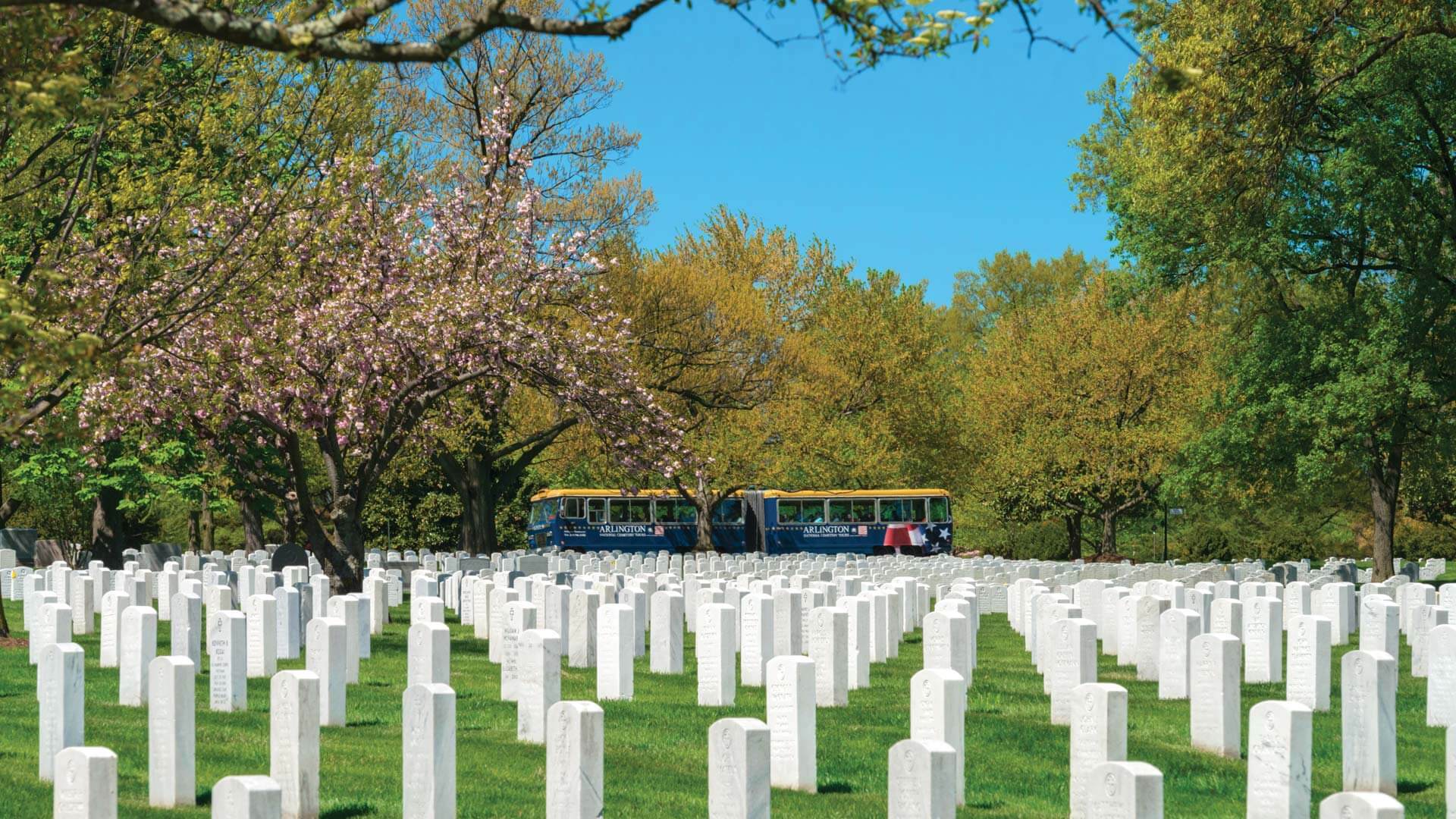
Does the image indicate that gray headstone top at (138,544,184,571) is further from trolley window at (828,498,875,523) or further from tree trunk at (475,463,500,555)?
trolley window at (828,498,875,523)

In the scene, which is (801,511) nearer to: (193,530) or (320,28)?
(193,530)

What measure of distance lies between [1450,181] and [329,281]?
59.0 feet

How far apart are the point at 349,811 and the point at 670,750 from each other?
2587mm

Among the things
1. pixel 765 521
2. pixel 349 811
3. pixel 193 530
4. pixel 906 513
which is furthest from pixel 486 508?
pixel 349 811

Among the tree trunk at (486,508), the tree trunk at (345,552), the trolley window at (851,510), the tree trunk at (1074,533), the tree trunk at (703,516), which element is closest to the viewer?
the tree trunk at (345,552)

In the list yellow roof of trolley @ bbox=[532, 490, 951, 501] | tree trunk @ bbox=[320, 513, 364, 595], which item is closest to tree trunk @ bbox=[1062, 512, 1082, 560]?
yellow roof of trolley @ bbox=[532, 490, 951, 501]

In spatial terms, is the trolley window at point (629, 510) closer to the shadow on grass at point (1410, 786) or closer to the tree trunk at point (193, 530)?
the tree trunk at point (193, 530)

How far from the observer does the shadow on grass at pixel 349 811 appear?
798 centimetres

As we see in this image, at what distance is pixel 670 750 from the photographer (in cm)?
1016

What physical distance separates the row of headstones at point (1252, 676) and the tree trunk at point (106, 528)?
66.1 feet

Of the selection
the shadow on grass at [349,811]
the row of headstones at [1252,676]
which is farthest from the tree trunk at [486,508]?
the shadow on grass at [349,811]

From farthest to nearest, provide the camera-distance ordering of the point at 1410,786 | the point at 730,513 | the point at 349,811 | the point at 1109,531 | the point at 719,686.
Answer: the point at 730,513 < the point at 1109,531 < the point at 719,686 < the point at 1410,786 < the point at 349,811

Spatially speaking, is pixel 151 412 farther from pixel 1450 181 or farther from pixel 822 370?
pixel 822 370

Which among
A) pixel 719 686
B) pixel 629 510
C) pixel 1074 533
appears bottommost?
pixel 1074 533
